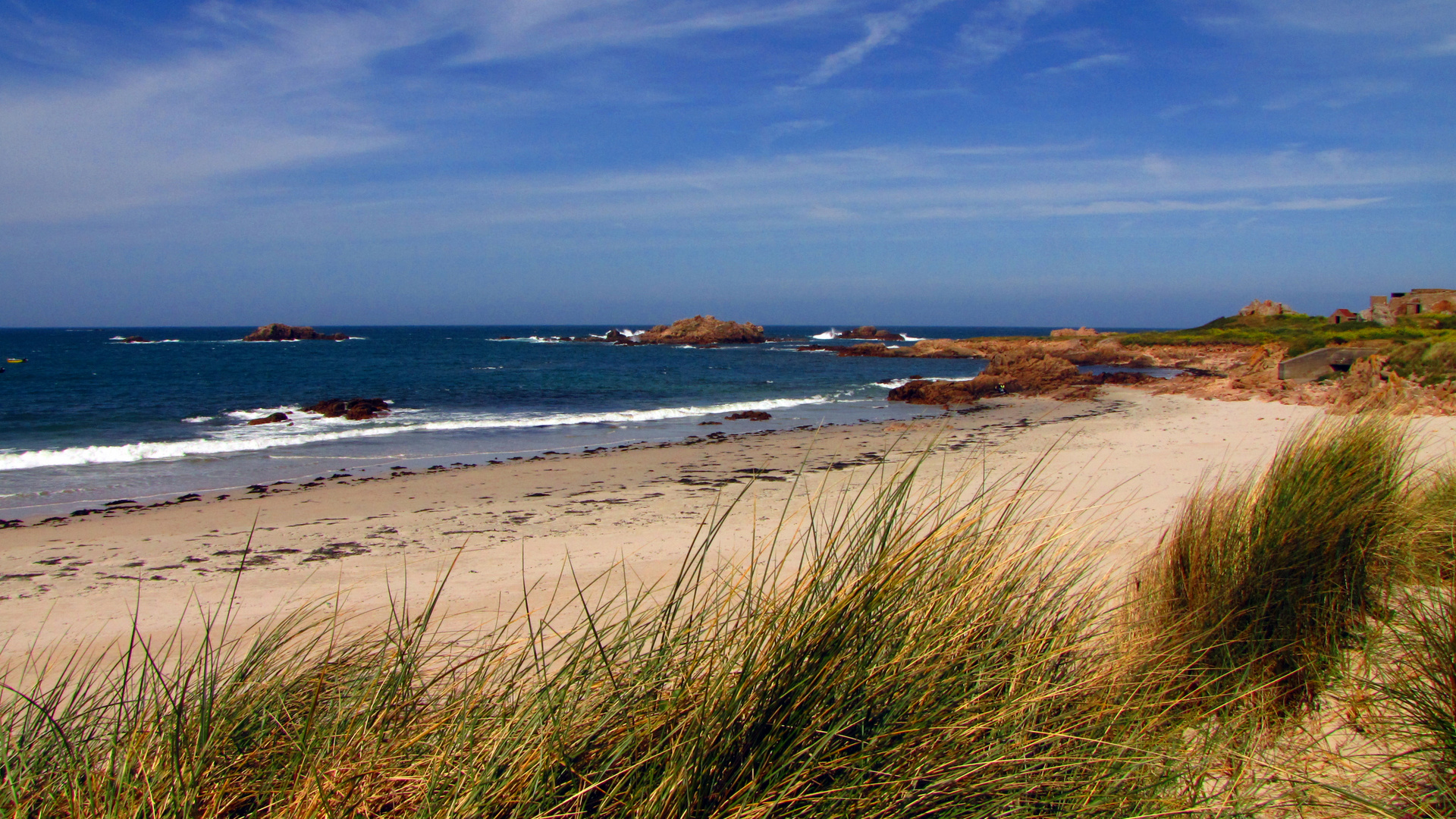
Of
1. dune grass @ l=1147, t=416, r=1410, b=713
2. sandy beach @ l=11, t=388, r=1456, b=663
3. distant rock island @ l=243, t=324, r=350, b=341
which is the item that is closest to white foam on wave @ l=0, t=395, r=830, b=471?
sandy beach @ l=11, t=388, r=1456, b=663

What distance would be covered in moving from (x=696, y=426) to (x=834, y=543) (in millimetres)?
19568

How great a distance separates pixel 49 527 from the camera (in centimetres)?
958

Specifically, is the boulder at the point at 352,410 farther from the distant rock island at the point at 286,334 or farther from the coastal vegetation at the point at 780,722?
the distant rock island at the point at 286,334

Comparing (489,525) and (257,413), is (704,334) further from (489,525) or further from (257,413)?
(489,525)

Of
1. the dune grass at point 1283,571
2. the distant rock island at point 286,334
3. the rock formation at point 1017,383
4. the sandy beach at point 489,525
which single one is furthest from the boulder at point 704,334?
the dune grass at point 1283,571

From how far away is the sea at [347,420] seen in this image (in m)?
14.1

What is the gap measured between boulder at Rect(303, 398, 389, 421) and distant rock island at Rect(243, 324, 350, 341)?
80027 mm

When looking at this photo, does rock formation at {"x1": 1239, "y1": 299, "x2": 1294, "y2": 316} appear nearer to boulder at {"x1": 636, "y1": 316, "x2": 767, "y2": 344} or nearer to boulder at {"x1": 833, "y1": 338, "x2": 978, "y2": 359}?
boulder at {"x1": 833, "y1": 338, "x2": 978, "y2": 359}

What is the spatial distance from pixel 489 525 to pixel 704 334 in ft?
242

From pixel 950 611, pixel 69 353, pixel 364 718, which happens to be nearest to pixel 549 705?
pixel 364 718

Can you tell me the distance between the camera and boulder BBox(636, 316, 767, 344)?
8212cm

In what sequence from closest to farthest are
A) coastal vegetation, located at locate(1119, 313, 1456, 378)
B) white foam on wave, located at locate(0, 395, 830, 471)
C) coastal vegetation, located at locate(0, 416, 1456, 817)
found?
coastal vegetation, located at locate(0, 416, 1456, 817)
white foam on wave, located at locate(0, 395, 830, 471)
coastal vegetation, located at locate(1119, 313, 1456, 378)

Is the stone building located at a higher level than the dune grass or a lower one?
higher

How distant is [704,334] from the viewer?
82.3 meters
